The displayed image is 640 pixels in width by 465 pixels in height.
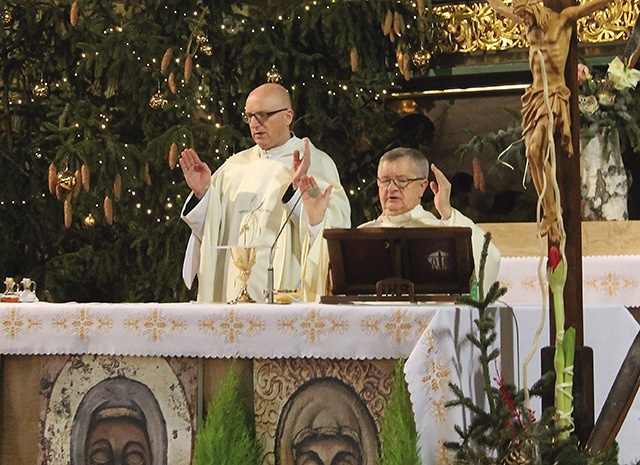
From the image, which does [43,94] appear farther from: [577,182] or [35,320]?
[577,182]

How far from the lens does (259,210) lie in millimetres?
6637

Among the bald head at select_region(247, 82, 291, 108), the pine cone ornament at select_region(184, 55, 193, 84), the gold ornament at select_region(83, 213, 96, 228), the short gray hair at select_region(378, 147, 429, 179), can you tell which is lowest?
the short gray hair at select_region(378, 147, 429, 179)

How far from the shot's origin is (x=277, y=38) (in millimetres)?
9000

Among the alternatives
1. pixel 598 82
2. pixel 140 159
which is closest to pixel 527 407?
pixel 598 82

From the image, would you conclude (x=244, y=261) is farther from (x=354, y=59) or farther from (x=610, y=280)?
(x=354, y=59)

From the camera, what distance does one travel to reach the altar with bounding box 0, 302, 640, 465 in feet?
14.4

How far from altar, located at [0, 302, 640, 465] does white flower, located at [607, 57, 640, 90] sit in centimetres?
219

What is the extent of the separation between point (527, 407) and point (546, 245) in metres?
0.63

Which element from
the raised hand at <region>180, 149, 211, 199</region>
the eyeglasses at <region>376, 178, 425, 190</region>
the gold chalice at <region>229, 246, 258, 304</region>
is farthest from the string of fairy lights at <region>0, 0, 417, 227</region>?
the gold chalice at <region>229, 246, 258, 304</region>

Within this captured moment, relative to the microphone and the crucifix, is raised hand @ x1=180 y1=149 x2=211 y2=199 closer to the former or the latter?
the microphone

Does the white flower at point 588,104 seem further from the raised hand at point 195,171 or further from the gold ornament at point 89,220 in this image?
the gold ornament at point 89,220

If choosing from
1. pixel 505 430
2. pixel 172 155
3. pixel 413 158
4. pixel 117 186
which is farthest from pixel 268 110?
pixel 505 430

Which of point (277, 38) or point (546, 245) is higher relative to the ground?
point (277, 38)

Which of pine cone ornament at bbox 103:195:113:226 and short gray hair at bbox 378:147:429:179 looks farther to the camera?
pine cone ornament at bbox 103:195:113:226
